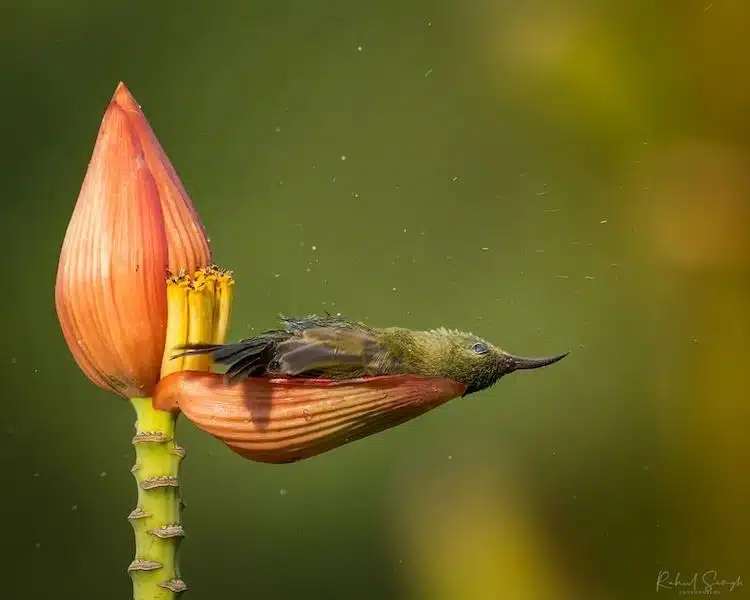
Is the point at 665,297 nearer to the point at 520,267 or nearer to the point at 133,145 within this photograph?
the point at 520,267

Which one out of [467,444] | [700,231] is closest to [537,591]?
[467,444]

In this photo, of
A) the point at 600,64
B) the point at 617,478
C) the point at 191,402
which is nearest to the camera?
the point at 191,402

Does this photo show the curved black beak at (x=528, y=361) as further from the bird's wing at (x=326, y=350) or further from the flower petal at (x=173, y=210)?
the flower petal at (x=173, y=210)

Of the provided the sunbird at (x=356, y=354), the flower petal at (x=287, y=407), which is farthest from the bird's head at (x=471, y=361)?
the flower petal at (x=287, y=407)

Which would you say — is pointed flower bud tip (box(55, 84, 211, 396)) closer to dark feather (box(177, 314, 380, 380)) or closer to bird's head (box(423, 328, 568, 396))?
dark feather (box(177, 314, 380, 380))

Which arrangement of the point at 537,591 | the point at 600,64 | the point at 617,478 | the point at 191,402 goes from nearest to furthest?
1. the point at 191,402
2. the point at 537,591
3. the point at 617,478
4. the point at 600,64

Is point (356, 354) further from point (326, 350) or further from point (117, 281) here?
point (117, 281)

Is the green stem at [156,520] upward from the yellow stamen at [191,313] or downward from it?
downward
